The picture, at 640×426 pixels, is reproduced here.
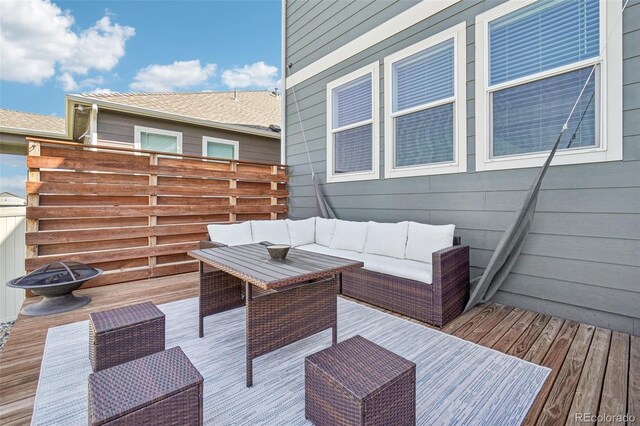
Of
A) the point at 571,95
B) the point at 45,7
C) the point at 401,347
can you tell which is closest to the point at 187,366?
the point at 401,347

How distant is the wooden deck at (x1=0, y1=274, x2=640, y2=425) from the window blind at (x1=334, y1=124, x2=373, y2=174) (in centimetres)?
251

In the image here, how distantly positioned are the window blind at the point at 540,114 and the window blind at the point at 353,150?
172cm

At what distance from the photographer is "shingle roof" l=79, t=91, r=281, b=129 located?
263 inches

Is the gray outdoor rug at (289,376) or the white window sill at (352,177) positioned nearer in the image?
the gray outdoor rug at (289,376)

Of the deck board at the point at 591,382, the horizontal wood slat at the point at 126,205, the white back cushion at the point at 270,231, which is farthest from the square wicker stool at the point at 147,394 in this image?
the horizontal wood slat at the point at 126,205

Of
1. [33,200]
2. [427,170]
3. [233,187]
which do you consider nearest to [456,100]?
[427,170]

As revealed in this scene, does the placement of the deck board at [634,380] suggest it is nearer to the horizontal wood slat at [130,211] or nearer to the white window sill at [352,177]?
the white window sill at [352,177]

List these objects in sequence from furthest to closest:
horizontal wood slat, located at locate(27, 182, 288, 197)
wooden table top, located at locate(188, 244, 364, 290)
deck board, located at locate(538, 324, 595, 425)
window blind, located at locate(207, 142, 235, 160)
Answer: window blind, located at locate(207, 142, 235, 160)
horizontal wood slat, located at locate(27, 182, 288, 197)
wooden table top, located at locate(188, 244, 364, 290)
deck board, located at locate(538, 324, 595, 425)

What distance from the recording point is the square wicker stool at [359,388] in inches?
49.6

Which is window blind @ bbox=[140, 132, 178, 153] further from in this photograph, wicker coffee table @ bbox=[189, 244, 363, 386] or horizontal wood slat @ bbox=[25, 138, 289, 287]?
wicker coffee table @ bbox=[189, 244, 363, 386]

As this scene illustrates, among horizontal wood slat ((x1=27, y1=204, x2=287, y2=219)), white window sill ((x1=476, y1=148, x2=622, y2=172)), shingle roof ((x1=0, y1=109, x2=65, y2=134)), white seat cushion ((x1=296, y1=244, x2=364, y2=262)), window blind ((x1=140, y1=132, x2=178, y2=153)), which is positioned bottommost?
white seat cushion ((x1=296, y1=244, x2=364, y2=262))

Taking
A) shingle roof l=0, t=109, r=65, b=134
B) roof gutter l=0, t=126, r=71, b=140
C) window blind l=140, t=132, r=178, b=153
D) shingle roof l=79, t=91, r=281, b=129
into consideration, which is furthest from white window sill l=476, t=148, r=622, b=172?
shingle roof l=0, t=109, r=65, b=134

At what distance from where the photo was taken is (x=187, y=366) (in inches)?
55.8

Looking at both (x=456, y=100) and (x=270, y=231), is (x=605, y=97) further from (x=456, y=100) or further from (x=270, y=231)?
(x=270, y=231)
